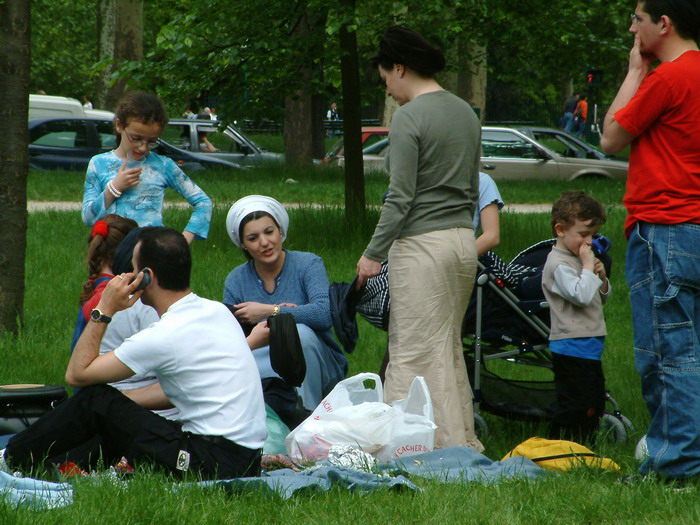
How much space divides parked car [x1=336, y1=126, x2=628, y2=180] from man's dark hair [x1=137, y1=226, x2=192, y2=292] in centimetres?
1798

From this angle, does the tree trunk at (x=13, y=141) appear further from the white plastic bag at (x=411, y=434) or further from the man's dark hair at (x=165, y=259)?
the white plastic bag at (x=411, y=434)

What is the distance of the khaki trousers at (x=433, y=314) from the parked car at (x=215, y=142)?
17.9 m

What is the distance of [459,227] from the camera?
5.12 metres

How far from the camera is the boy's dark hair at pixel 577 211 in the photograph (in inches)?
218

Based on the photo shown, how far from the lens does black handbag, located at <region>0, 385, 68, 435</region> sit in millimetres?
5234

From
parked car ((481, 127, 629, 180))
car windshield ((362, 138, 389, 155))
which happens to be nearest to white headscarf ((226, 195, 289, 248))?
parked car ((481, 127, 629, 180))

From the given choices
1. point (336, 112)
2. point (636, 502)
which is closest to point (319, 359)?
point (636, 502)

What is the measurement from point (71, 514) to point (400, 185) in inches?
83.3

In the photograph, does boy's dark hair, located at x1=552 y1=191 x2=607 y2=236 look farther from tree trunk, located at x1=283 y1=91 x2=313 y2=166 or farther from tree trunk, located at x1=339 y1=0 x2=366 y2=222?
tree trunk, located at x1=283 y1=91 x2=313 y2=166

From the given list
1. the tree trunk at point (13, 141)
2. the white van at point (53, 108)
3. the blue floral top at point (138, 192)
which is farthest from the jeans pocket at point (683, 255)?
the white van at point (53, 108)

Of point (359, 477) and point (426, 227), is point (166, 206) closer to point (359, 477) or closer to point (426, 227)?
point (426, 227)

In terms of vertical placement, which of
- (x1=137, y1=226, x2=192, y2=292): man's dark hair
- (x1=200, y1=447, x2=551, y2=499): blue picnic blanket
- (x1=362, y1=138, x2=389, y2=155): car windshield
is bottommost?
(x1=200, y1=447, x2=551, y2=499): blue picnic blanket

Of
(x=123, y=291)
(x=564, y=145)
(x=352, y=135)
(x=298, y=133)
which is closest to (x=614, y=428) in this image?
(x=123, y=291)

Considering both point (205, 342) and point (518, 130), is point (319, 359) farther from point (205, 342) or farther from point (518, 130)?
point (518, 130)
